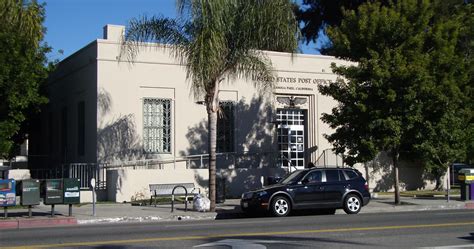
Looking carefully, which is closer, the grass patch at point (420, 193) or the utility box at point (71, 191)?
the utility box at point (71, 191)

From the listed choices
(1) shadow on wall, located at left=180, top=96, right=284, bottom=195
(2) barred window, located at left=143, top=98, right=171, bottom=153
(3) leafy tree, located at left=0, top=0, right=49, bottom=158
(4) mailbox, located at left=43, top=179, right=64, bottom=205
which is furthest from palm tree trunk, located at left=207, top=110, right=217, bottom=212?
(3) leafy tree, located at left=0, top=0, right=49, bottom=158

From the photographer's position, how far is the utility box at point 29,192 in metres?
17.8

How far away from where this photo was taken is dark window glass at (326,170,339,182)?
785 inches

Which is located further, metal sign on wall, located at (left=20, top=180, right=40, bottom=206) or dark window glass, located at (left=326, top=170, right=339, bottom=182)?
dark window glass, located at (left=326, top=170, right=339, bottom=182)

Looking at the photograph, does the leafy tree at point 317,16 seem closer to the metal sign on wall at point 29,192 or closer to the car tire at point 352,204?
the car tire at point 352,204

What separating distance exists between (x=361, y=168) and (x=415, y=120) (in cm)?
817

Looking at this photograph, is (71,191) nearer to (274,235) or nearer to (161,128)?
(274,235)

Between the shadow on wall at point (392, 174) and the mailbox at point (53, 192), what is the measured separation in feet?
56.6

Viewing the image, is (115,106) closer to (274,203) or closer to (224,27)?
(224,27)

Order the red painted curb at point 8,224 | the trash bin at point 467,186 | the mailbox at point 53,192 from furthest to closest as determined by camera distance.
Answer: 1. the trash bin at point 467,186
2. the mailbox at point 53,192
3. the red painted curb at point 8,224

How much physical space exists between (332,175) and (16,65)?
43.8ft

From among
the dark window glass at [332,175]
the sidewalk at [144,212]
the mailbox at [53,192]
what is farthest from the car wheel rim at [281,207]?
the mailbox at [53,192]

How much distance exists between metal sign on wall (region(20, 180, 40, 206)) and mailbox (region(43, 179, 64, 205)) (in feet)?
0.83

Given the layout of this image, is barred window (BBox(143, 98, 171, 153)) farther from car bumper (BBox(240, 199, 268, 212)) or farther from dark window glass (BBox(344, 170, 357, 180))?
dark window glass (BBox(344, 170, 357, 180))
